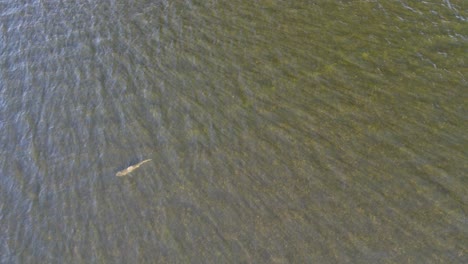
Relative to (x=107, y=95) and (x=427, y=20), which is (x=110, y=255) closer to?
(x=107, y=95)

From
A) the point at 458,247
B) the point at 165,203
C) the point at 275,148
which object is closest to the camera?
the point at 458,247

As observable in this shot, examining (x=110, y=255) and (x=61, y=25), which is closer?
(x=110, y=255)

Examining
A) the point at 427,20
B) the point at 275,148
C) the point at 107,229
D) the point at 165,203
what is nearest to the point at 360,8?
the point at 427,20

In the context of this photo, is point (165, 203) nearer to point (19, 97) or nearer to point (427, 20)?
point (19, 97)

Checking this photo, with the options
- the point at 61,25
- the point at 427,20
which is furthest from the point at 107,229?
the point at 427,20

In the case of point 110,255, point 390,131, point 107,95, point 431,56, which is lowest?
point 110,255

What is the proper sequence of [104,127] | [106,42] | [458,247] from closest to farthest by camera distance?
[458,247]
[104,127]
[106,42]

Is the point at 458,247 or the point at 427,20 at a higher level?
the point at 427,20
